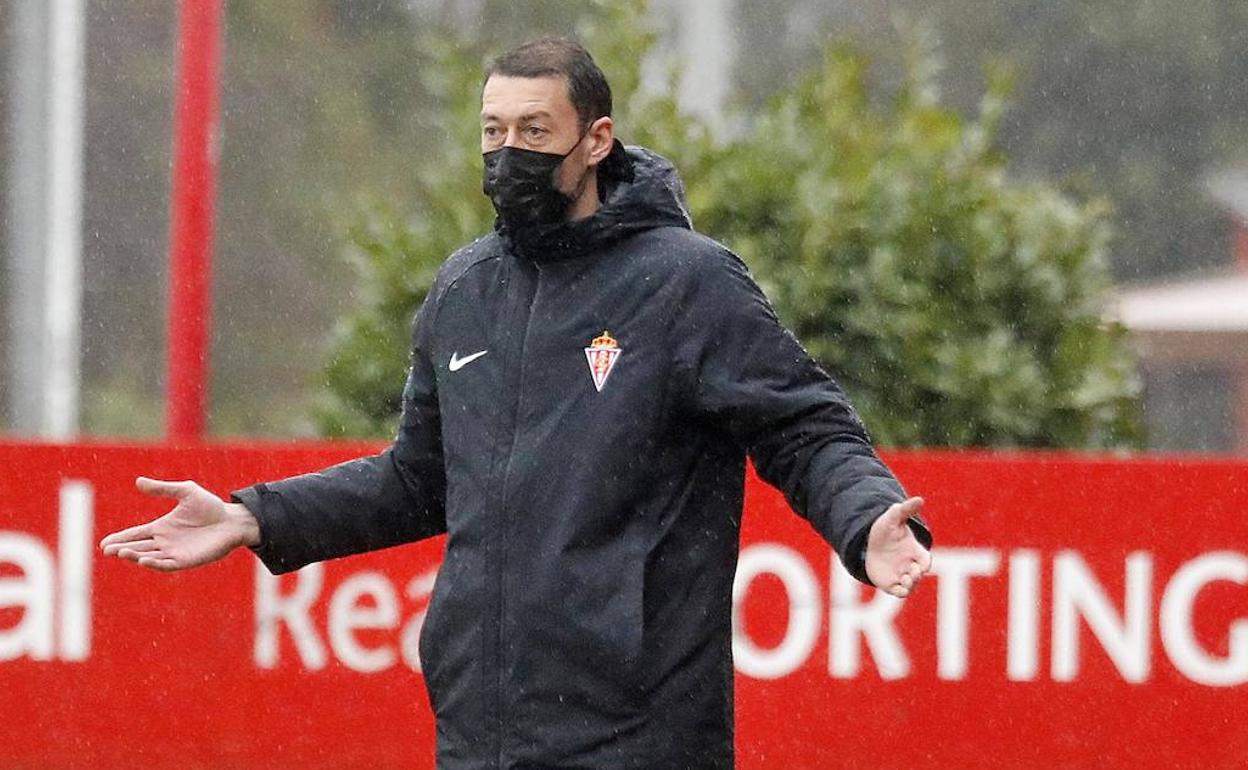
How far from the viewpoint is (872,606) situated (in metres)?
7.08

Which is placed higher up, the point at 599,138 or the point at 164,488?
the point at 599,138

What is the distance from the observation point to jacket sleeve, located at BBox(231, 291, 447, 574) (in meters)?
4.21

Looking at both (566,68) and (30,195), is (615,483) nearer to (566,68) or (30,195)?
(566,68)

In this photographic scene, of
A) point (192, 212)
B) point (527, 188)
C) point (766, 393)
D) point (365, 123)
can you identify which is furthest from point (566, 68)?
point (365, 123)

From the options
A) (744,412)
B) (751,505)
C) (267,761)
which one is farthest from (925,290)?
(744,412)

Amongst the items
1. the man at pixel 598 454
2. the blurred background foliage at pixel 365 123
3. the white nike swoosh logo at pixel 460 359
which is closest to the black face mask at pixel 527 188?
the man at pixel 598 454

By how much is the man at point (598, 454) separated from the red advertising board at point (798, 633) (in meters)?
3.12

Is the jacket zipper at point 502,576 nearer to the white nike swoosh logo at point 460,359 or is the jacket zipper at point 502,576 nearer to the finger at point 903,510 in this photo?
the white nike swoosh logo at point 460,359

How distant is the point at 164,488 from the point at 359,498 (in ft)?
1.15

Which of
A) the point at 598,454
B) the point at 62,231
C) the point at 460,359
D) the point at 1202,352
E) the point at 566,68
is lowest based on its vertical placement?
the point at 1202,352

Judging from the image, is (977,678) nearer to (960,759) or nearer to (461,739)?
(960,759)

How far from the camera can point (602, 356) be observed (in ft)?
12.8

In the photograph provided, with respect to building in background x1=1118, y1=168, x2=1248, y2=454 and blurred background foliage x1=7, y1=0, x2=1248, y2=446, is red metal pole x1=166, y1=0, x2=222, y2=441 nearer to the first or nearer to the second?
blurred background foliage x1=7, y1=0, x2=1248, y2=446

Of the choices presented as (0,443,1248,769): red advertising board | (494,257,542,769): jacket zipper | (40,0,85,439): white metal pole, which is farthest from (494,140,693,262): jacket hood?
(40,0,85,439): white metal pole
